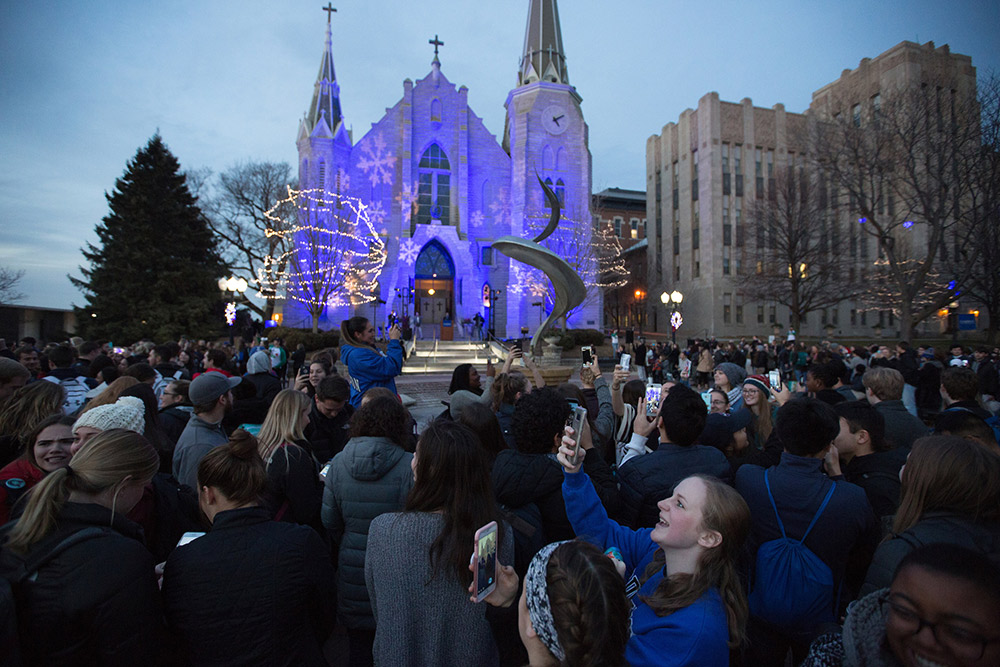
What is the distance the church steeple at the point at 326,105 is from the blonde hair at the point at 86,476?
33.5m

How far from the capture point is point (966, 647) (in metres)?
1.24

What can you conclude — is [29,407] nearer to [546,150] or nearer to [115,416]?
[115,416]

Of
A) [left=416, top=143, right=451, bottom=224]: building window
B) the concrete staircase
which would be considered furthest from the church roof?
the concrete staircase

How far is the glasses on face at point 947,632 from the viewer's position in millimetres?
1235

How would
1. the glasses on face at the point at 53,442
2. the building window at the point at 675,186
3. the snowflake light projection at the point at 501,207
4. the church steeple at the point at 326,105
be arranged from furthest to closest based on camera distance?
the building window at the point at 675,186 < the snowflake light projection at the point at 501,207 < the church steeple at the point at 326,105 < the glasses on face at the point at 53,442

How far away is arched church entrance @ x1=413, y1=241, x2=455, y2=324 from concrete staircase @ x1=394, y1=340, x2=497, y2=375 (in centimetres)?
474

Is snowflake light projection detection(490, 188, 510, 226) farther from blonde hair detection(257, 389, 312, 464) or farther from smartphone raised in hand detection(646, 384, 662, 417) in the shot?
blonde hair detection(257, 389, 312, 464)

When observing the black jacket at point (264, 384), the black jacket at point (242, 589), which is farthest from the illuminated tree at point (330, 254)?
the black jacket at point (242, 589)

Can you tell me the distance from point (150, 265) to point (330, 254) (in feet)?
30.7

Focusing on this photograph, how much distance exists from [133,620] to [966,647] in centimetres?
261

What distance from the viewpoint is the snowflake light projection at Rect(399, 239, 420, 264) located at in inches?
1273

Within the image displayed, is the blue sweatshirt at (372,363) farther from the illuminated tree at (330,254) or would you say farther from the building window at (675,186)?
the building window at (675,186)

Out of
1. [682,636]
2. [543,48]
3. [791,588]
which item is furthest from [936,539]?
[543,48]

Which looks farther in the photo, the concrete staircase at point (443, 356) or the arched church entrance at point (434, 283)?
the arched church entrance at point (434, 283)
